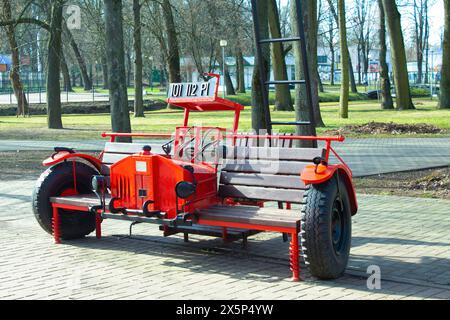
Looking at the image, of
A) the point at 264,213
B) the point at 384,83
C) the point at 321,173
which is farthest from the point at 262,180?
the point at 384,83

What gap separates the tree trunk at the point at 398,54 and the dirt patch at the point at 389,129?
28.1 ft

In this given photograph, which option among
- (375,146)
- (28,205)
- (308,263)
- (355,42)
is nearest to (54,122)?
(375,146)

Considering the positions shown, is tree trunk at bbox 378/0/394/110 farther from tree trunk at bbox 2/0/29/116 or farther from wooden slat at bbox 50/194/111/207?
wooden slat at bbox 50/194/111/207

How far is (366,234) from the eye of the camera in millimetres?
8250

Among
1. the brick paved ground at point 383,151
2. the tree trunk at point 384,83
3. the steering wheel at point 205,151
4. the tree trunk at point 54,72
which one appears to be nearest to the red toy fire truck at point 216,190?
the steering wheel at point 205,151

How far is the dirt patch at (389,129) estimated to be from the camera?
23.8 meters

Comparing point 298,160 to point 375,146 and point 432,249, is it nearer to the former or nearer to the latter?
point 432,249

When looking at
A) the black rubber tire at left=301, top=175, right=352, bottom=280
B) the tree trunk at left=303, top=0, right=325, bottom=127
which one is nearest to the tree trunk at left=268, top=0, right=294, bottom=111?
the tree trunk at left=303, top=0, right=325, bottom=127

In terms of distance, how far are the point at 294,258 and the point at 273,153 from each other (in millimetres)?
1180

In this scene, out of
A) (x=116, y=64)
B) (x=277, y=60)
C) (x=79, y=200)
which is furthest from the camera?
(x=277, y=60)

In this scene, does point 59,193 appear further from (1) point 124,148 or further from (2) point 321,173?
(2) point 321,173

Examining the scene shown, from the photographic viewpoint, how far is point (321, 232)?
5.92 m

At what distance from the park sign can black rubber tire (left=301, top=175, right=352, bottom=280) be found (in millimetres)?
1549
